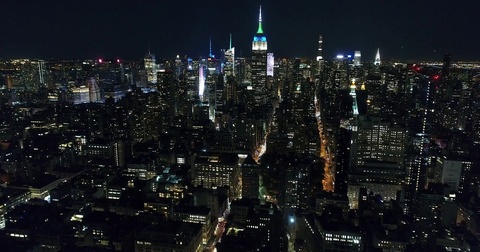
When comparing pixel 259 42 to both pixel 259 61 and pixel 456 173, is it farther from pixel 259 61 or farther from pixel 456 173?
pixel 456 173

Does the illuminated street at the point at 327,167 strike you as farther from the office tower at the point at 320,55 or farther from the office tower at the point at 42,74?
the office tower at the point at 42,74

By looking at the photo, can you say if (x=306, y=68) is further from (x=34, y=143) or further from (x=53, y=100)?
(x=34, y=143)

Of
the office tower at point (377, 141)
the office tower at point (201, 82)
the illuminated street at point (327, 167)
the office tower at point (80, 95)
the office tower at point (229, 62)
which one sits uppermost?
the office tower at point (229, 62)

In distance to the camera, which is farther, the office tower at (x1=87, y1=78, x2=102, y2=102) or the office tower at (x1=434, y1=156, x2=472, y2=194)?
the office tower at (x1=87, y1=78, x2=102, y2=102)

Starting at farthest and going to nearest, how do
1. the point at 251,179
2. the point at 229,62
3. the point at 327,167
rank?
the point at 229,62 < the point at 327,167 < the point at 251,179

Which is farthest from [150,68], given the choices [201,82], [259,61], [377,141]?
[377,141]

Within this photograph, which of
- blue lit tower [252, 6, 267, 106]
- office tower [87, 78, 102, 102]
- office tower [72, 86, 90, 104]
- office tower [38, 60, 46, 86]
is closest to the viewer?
office tower [72, 86, 90, 104]

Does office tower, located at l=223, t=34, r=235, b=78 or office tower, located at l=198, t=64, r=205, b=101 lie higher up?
office tower, located at l=223, t=34, r=235, b=78

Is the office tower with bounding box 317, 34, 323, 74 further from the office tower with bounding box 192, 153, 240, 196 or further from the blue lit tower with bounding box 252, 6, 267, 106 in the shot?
the office tower with bounding box 192, 153, 240, 196

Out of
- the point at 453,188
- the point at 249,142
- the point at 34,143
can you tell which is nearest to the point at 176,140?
the point at 249,142

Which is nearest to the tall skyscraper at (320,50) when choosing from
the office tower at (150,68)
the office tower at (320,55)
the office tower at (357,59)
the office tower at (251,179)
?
the office tower at (320,55)

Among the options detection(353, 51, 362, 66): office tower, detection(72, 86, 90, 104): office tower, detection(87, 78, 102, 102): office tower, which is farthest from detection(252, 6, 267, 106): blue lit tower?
detection(72, 86, 90, 104): office tower
